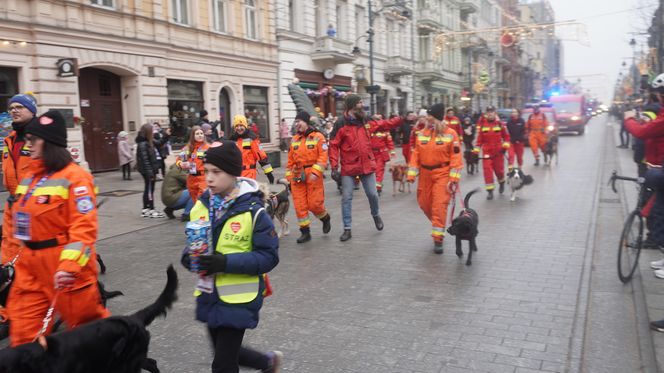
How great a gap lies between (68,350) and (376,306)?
9.98ft

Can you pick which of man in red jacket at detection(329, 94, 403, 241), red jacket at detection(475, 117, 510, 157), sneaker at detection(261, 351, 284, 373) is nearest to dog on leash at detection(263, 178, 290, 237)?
Answer: man in red jacket at detection(329, 94, 403, 241)

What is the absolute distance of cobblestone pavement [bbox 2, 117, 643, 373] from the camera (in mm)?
4051

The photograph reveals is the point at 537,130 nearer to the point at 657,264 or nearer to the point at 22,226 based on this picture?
the point at 657,264

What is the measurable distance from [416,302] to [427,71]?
1572 inches

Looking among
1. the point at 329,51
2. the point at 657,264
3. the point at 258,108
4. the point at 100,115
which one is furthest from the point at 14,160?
the point at 329,51

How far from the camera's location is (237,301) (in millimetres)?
2926

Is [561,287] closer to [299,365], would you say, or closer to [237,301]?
[299,365]

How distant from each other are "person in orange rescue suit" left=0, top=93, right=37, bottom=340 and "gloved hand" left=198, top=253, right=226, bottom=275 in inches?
75.8

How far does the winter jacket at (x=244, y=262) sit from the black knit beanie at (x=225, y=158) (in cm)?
13

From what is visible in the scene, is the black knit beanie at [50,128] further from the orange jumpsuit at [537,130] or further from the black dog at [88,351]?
the orange jumpsuit at [537,130]

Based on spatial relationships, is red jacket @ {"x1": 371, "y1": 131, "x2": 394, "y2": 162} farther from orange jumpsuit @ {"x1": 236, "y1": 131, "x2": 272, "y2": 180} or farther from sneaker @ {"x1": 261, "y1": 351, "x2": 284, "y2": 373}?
sneaker @ {"x1": 261, "y1": 351, "x2": 284, "y2": 373}

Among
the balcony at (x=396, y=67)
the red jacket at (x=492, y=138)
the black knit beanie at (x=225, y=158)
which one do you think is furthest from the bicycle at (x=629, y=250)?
the balcony at (x=396, y=67)

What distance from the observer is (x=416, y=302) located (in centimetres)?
523

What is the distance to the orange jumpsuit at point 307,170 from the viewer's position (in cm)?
773
